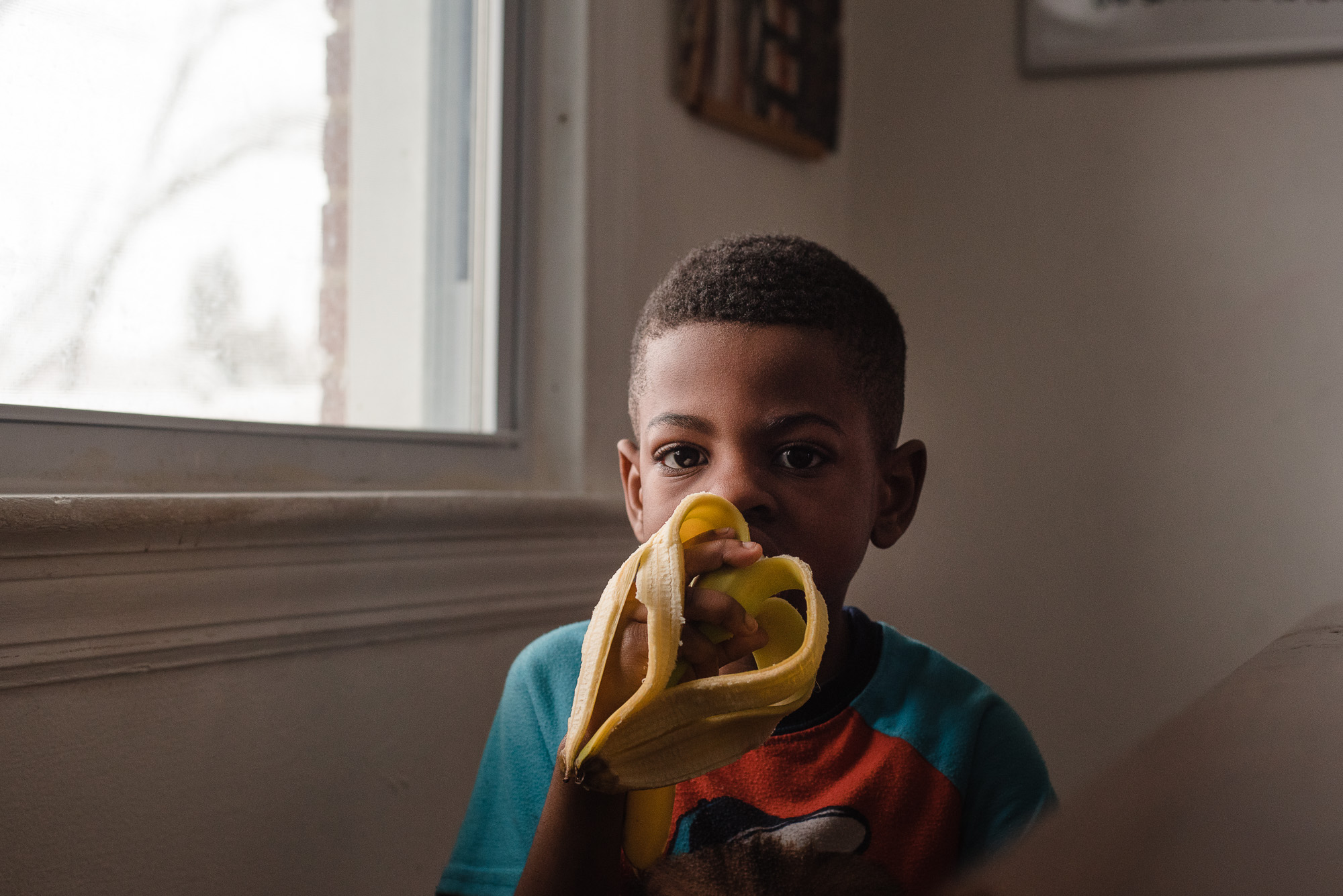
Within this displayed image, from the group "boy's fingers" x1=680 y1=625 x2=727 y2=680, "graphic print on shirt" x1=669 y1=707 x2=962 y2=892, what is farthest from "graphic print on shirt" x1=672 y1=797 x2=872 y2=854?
"boy's fingers" x1=680 y1=625 x2=727 y2=680

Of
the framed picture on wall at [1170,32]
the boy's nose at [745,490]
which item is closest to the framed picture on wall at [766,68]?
the framed picture on wall at [1170,32]

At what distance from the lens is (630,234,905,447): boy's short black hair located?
663 millimetres

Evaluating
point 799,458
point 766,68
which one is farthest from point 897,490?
point 766,68

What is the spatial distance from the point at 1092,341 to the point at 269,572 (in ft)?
4.08

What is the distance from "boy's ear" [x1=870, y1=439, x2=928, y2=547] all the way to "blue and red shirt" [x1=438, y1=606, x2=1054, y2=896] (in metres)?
0.08

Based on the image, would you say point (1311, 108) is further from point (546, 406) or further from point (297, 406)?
point (297, 406)

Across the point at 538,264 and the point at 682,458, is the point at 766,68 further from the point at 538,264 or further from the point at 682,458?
the point at 682,458

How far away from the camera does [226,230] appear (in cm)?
90

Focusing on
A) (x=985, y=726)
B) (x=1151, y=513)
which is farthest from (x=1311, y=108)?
(x=985, y=726)

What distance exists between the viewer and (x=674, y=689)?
16.0 inches

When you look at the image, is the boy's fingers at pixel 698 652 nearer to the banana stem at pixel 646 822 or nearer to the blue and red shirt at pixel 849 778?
the banana stem at pixel 646 822

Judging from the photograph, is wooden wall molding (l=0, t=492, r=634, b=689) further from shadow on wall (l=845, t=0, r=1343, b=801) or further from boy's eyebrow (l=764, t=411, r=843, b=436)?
shadow on wall (l=845, t=0, r=1343, b=801)

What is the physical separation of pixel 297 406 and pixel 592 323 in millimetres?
356

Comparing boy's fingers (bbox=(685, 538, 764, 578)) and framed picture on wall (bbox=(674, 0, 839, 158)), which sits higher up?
framed picture on wall (bbox=(674, 0, 839, 158))
